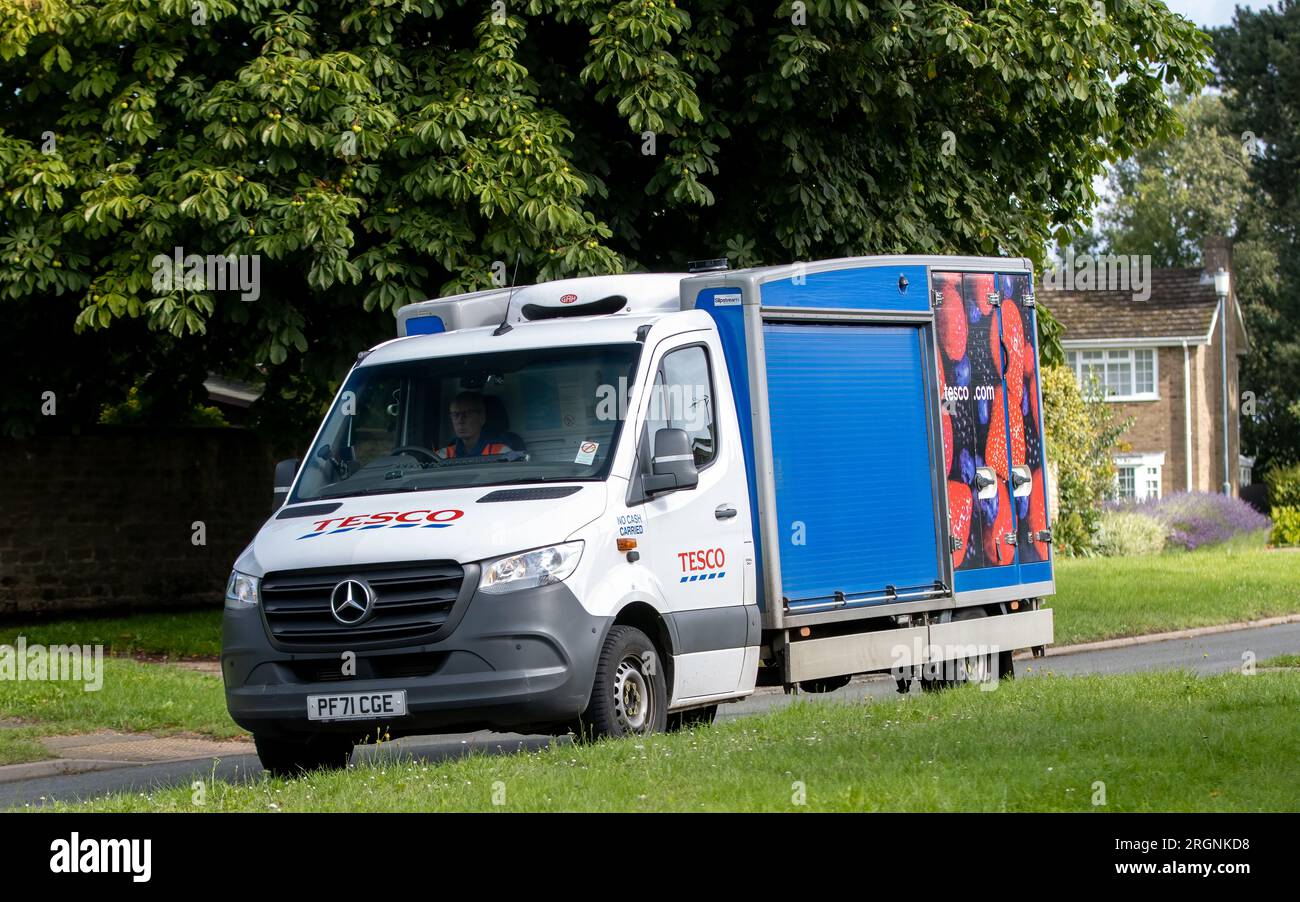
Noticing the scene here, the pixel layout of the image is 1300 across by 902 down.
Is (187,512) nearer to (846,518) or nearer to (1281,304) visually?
(846,518)

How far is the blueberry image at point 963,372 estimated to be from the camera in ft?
43.4

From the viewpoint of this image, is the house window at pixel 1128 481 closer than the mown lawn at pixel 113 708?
No

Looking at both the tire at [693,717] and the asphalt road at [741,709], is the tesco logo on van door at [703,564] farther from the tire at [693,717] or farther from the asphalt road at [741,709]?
the asphalt road at [741,709]

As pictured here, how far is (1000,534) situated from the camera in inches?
539

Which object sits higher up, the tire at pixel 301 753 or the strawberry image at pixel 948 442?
the strawberry image at pixel 948 442

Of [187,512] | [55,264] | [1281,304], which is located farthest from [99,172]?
[1281,304]

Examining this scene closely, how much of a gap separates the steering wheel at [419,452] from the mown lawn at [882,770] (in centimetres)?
184

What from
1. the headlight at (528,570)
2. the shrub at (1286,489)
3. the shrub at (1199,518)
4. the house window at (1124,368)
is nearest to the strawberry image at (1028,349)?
the headlight at (528,570)

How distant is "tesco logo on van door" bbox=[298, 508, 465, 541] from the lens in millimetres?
9625

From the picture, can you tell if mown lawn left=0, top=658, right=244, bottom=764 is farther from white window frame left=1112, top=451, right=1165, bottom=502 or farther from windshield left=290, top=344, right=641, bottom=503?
white window frame left=1112, top=451, right=1165, bottom=502

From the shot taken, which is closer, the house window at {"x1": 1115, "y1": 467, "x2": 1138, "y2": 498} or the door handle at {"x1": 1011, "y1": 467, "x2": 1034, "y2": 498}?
the door handle at {"x1": 1011, "y1": 467, "x2": 1034, "y2": 498}

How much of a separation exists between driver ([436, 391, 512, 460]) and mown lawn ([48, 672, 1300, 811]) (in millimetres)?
1867

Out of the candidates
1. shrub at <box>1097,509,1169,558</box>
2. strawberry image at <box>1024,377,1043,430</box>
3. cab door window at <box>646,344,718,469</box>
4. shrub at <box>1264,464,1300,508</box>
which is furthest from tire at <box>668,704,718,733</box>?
shrub at <box>1264,464,1300,508</box>

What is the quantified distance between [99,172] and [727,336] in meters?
7.91
